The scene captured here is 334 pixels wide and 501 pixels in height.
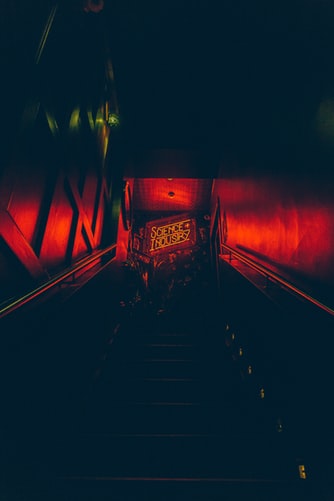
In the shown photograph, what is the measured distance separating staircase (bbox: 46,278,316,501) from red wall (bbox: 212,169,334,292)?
1.14 m

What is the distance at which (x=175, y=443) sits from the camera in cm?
183

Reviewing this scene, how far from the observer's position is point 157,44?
15.4 ft

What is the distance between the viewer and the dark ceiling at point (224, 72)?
7.15 feet

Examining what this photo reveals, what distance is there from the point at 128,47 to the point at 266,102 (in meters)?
3.08

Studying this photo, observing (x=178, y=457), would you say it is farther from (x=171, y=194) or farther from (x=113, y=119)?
(x=171, y=194)

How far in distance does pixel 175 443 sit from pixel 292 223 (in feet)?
6.18

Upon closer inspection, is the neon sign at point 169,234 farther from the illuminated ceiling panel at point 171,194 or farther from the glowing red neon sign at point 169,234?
the illuminated ceiling panel at point 171,194

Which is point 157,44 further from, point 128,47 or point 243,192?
point 243,192

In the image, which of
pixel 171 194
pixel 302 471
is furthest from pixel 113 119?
pixel 302 471

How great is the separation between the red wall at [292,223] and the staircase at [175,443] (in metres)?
1.14

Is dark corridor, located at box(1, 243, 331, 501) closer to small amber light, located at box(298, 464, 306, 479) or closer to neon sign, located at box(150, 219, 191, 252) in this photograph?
small amber light, located at box(298, 464, 306, 479)

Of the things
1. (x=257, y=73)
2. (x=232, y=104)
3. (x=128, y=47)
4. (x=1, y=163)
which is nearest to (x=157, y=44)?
(x=128, y=47)

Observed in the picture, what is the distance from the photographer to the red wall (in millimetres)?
1737

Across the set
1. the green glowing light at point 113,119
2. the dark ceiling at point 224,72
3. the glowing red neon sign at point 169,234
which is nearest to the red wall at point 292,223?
the dark ceiling at point 224,72
